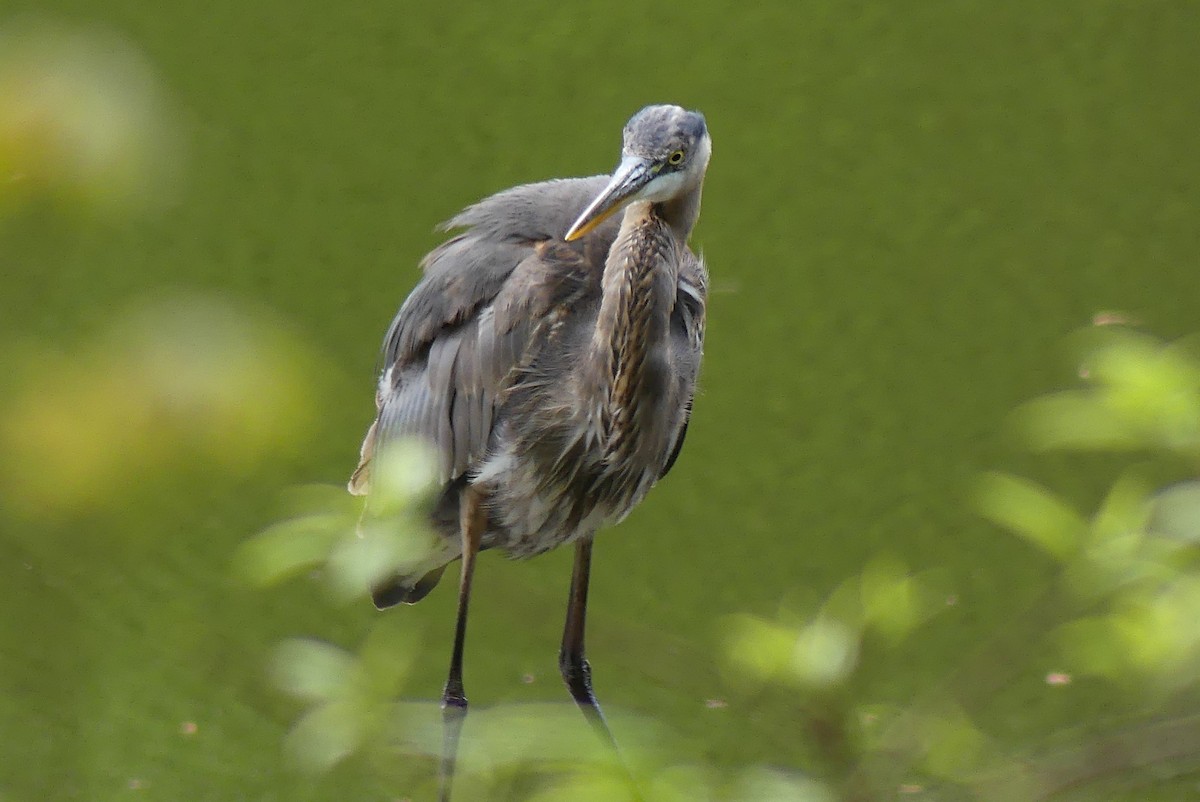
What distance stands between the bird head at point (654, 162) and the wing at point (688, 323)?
Result: 7.9 inches

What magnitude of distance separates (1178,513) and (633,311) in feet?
3.92

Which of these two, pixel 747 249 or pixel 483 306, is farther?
pixel 747 249

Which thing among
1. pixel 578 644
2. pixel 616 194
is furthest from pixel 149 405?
pixel 578 644

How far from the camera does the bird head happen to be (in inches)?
63.3

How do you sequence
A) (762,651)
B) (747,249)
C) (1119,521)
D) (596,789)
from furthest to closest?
(747,249) → (762,651) → (1119,521) → (596,789)

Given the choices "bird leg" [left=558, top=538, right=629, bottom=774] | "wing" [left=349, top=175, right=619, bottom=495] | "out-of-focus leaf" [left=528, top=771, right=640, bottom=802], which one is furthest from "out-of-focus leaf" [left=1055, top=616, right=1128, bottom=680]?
"bird leg" [left=558, top=538, right=629, bottom=774]

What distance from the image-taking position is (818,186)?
137 inches

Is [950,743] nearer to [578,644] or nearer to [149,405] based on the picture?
[149,405]

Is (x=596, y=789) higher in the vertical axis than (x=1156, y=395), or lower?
lower

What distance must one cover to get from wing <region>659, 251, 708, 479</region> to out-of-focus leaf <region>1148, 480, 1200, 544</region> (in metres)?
1.32

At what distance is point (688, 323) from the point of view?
191cm

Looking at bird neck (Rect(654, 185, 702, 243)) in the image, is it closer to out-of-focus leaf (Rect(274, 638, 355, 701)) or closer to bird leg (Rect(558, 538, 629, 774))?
bird leg (Rect(558, 538, 629, 774))

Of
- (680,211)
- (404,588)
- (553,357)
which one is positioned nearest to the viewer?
(680,211)

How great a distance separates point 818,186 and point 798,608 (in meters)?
1.21
